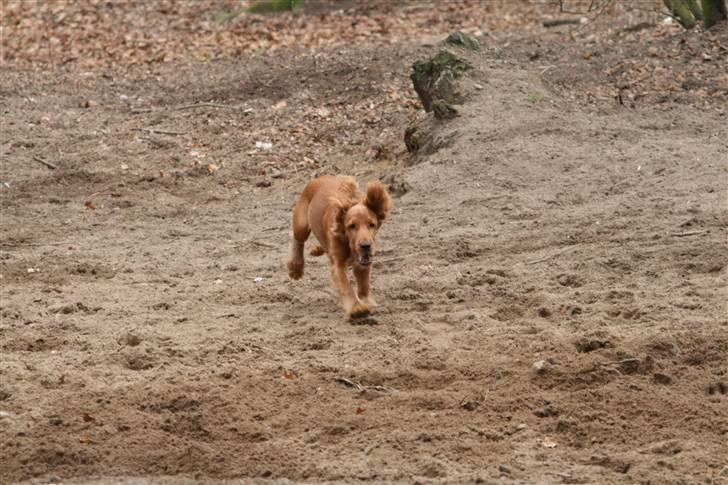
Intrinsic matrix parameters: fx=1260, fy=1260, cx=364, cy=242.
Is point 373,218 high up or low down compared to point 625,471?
up

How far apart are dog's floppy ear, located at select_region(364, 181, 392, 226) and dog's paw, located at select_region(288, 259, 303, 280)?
1.23 meters

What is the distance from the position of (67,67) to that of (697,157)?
908 cm

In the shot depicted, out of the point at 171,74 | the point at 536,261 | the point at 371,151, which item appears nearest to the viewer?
the point at 536,261

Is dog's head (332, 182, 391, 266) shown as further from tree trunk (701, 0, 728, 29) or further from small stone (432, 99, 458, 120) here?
tree trunk (701, 0, 728, 29)

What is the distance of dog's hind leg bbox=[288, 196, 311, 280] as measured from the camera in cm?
862

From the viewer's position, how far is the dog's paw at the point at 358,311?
8070 millimetres

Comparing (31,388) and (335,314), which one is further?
(335,314)

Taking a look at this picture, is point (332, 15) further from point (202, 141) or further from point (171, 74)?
point (202, 141)

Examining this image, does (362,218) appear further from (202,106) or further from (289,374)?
(202,106)

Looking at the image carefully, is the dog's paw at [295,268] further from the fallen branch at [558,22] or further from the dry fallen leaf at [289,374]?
the fallen branch at [558,22]

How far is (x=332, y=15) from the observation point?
1867cm

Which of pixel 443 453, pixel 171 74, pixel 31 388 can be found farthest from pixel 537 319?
pixel 171 74

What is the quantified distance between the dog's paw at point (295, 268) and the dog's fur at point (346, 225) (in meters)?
0.07

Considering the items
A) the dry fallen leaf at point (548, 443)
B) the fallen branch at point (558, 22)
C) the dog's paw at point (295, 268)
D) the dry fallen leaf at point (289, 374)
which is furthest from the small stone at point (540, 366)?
the fallen branch at point (558, 22)
